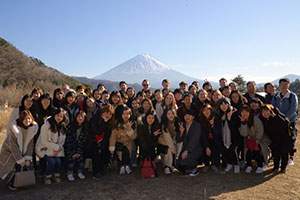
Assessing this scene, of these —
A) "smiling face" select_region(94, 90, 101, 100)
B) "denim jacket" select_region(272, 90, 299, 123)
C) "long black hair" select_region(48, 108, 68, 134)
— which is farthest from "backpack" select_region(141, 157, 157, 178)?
"denim jacket" select_region(272, 90, 299, 123)

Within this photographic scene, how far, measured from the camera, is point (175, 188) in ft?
12.6

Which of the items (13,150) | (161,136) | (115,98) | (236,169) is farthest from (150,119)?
(13,150)

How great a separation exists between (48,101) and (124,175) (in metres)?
2.13

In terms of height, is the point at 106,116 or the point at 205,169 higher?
the point at 106,116

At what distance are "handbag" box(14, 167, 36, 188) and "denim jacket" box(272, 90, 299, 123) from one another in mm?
5143

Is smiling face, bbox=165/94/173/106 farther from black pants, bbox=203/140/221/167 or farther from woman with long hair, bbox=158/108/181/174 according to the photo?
black pants, bbox=203/140/221/167

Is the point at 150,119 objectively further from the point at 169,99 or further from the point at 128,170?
the point at 128,170

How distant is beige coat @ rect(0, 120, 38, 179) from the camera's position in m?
3.72

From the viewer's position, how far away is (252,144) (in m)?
4.42

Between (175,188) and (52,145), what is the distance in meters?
2.32

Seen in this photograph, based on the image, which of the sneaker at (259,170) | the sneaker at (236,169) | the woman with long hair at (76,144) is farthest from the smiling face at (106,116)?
the sneaker at (259,170)

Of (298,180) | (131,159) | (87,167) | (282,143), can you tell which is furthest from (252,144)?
(87,167)

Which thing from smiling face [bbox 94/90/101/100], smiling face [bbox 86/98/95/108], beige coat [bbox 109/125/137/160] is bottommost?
beige coat [bbox 109/125/137/160]

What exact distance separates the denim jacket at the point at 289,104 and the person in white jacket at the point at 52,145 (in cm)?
463
